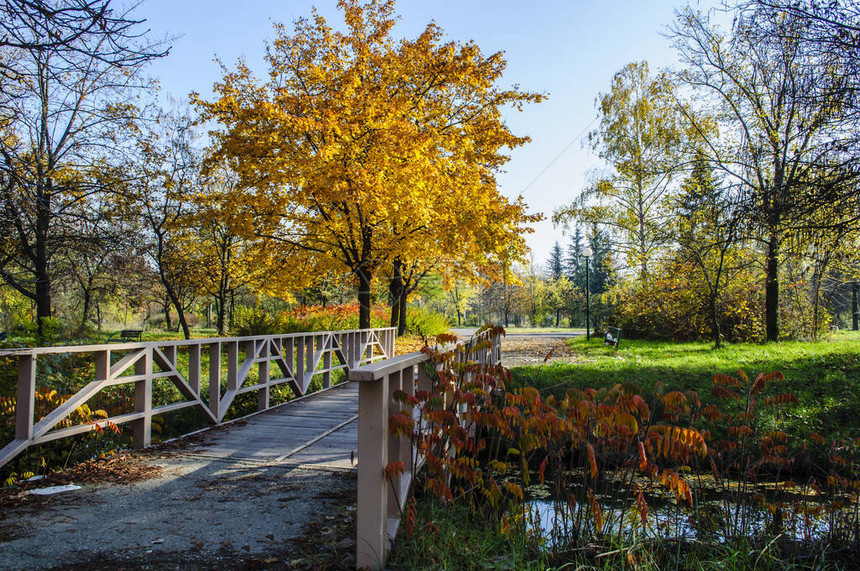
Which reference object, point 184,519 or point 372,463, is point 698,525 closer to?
point 372,463

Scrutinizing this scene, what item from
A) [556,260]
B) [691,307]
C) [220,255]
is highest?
[556,260]

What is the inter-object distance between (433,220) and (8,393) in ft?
28.4

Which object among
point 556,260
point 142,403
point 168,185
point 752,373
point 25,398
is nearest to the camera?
point 25,398

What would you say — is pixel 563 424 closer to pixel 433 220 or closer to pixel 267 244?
pixel 433 220

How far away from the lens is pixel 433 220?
12281 millimetres

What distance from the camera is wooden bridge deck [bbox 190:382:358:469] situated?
4844 millimetres

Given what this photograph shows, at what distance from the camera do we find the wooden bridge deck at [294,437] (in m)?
4.84

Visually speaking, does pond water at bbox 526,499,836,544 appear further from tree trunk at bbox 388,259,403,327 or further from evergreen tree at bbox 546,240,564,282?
evergreen tree at bbox 546,240,564,282

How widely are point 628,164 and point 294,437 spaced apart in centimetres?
1945

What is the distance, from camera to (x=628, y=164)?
70.5ft

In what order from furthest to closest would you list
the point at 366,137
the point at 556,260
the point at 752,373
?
the point at 556,260 < the point at 366,137 < the point at 752,373

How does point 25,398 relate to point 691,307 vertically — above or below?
below

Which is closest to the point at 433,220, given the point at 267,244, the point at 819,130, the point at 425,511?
the point at 267,244

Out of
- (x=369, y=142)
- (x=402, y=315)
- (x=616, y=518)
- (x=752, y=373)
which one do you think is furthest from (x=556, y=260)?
(x=616, y=518)
